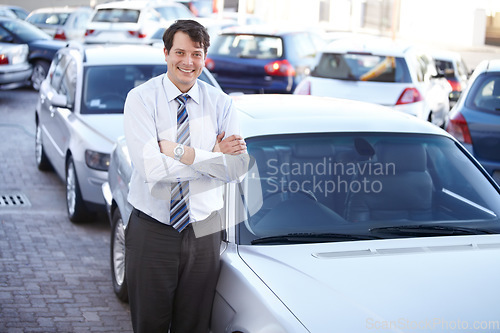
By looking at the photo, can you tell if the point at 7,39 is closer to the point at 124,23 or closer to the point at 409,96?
the point at 124,23

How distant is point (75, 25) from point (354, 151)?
18.6 metres

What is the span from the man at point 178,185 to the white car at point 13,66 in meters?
12.4

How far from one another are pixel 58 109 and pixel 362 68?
15.4 ft

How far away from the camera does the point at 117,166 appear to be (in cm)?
566

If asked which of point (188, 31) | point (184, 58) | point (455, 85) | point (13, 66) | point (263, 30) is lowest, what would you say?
point (455, 85)

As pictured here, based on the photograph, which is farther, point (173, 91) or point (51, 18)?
point (51, 18)

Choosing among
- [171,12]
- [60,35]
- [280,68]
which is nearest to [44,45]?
[60,35]

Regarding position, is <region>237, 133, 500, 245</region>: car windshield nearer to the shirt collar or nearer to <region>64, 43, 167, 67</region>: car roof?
the shirt collar

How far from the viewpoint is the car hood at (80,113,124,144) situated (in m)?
7.48

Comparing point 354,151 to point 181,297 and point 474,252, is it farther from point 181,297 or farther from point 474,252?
point 181,297

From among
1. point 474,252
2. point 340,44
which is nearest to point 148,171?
point 474,252

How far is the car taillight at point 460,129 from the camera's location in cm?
802

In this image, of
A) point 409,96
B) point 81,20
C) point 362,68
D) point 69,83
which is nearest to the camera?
point 69,83

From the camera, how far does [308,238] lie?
3.81 meters
